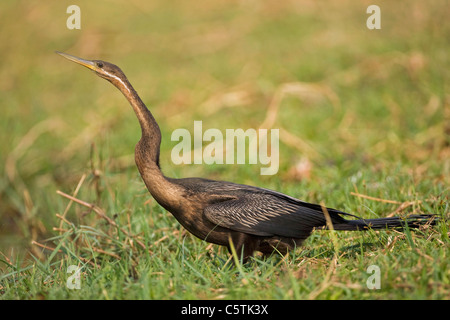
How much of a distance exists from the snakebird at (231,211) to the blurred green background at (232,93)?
3.48 feet

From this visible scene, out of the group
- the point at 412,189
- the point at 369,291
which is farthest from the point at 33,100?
the point at 369,291

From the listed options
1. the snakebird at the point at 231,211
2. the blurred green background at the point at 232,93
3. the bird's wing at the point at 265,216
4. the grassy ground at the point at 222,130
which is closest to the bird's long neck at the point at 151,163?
the snakebird at the point at 231,211

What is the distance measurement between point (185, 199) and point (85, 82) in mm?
7189

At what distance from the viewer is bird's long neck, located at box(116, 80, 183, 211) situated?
3818 millimetres

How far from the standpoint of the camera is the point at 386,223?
3.90m

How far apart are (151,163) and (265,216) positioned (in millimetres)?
813

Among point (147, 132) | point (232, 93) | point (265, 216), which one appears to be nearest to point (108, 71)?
point (147, 132)

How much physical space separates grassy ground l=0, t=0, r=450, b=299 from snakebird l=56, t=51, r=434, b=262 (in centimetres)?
15

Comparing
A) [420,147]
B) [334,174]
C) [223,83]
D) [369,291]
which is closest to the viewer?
[369,291]

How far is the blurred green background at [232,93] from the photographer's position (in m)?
6.23

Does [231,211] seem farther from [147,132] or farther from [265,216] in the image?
[147,132]

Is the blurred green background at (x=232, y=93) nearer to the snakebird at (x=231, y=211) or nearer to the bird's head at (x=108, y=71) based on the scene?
the snakebird at (x=231, y=211)

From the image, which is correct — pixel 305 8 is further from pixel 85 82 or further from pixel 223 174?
pixel 223 174

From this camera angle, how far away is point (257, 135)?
24.0 ft
